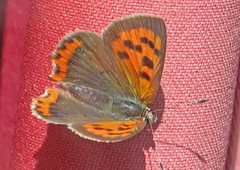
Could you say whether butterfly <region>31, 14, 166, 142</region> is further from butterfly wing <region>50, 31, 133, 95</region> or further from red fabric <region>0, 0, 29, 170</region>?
red fabric <region>0, 0, 29, 170</region>

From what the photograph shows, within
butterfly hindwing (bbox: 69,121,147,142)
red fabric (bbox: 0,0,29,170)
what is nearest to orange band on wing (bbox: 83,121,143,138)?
butterfly hindwing (bbox: 69,121,147,142)

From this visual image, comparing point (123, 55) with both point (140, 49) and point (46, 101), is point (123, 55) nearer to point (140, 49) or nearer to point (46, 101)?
point (140, 49)

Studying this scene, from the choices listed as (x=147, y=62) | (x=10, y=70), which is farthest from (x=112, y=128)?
(x=10, y=70)

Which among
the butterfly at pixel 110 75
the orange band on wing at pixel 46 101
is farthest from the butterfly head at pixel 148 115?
the orange band on wing at pixel 46 101

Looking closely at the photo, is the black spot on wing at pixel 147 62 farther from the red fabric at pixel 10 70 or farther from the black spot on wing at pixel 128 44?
the red fabric at pixel 10 70

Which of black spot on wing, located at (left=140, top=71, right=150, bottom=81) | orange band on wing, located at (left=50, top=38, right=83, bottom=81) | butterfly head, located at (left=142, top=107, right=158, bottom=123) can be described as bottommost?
butterfly head, located at (left=142, top=107, right=158, bottom=123)

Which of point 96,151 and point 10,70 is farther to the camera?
point 10,70
